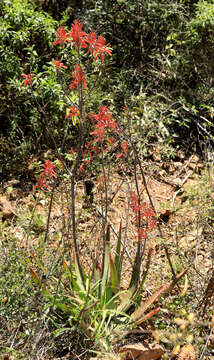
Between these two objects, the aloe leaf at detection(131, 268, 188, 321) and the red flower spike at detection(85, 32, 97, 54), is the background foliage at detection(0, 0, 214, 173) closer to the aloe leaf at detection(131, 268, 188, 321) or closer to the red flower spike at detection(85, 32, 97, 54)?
the red flower spike at detection(85, 32, 97, 54)

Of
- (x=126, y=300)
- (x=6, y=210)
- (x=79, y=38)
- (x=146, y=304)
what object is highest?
(x=79, y=38)

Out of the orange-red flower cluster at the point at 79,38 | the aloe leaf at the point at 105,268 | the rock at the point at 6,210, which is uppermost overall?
the orange-red flower cluster at the point at 79,38

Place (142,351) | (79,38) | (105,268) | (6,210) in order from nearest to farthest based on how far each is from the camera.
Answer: (79,38)
(142,351)
(105,268)
(6,210)

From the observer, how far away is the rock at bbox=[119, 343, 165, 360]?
241 centimetres

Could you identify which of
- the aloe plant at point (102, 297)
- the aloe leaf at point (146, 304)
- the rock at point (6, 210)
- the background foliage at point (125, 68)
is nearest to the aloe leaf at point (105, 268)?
the aloe plant at point (102, 297)

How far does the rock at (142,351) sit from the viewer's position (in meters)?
2.41

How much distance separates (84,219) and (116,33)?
294cm

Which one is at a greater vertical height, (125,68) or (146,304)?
(125,68)

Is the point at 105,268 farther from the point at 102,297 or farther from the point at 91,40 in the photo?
the point at 91,40

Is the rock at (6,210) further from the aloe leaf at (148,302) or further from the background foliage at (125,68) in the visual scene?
the aloe leaf at (148,302)

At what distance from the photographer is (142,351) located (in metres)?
2.41

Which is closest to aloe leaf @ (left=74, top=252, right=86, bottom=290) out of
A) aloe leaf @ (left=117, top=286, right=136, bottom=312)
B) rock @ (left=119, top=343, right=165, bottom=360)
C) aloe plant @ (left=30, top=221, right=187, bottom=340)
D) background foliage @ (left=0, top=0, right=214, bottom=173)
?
aloe plant @ (left=30, top=221, right=187, bottom=340)

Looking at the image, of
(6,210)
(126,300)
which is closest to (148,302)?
(126,300)

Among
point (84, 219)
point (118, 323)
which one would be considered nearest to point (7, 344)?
point (118, 323)
